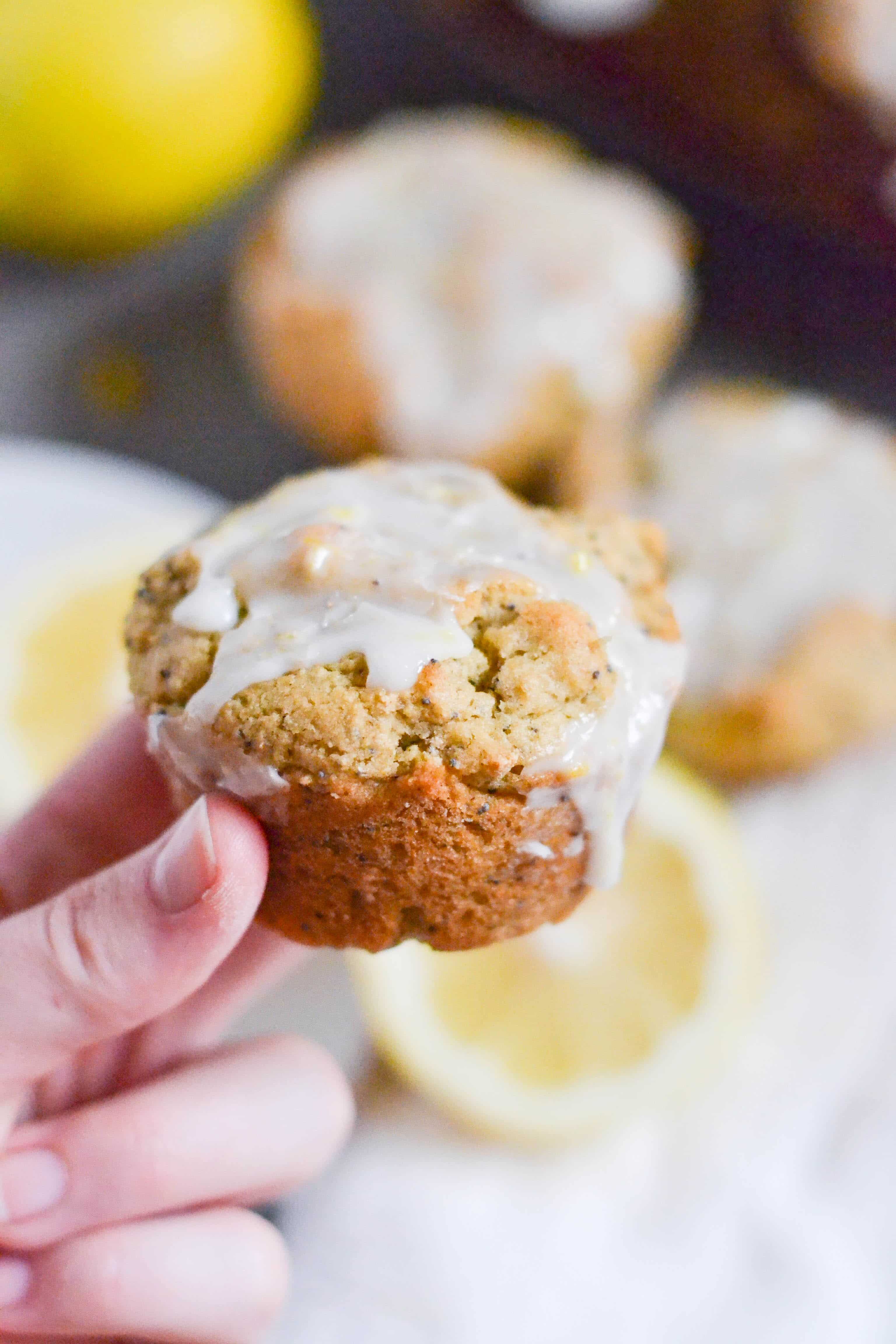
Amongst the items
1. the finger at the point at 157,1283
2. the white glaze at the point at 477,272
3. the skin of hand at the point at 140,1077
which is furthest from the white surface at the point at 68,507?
the finger at the point at 157,1283

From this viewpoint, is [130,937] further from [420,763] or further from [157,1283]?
[157,1283]

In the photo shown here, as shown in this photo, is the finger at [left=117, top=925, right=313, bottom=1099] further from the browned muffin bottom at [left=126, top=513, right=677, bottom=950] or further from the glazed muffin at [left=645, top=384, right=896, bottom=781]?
the glazed muffin at [left=645, top=384, right=896, bottom=781]

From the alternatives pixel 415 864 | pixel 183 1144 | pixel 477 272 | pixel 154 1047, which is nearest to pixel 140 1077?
pixel 154 1047

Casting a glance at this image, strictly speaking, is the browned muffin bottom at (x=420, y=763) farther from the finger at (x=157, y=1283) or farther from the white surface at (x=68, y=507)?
the white surface at (x=68, y=507)

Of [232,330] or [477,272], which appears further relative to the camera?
[232,330]

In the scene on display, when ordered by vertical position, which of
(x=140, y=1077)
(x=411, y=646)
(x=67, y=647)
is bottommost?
(x=67, y=647)
